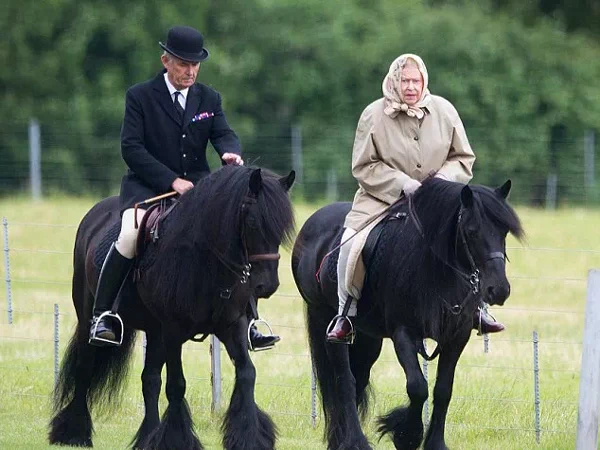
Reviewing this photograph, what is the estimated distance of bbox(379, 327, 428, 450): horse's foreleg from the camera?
783 cm

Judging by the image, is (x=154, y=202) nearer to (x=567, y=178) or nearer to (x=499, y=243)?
(x=499, y=243)

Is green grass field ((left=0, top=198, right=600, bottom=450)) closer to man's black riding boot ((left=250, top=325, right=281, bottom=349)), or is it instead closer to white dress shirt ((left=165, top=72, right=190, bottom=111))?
man's black riding boot ((left=250, top=325, right=281, bottom=349))

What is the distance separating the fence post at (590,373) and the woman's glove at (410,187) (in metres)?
1.23

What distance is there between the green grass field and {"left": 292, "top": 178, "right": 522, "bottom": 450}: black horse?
58 centimetres

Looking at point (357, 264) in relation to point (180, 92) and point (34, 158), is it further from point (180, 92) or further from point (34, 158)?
point (34, 158)

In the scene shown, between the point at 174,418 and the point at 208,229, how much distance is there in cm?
132

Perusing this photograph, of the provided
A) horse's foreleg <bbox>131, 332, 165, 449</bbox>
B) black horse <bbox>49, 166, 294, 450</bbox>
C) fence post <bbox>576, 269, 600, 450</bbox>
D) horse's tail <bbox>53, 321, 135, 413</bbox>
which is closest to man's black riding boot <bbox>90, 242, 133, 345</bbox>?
black horse <bbox>49, 166, 294, 450</bbox>

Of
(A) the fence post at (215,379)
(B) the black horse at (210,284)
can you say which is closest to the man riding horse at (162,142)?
(B) the black horse at (210,284)

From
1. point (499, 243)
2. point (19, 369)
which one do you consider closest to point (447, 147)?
point (499, 243)

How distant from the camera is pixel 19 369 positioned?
1226 cm

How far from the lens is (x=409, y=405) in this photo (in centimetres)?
821

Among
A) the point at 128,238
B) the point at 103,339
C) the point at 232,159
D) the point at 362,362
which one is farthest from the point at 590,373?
the point at 103,339

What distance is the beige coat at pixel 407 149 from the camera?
8.41 m

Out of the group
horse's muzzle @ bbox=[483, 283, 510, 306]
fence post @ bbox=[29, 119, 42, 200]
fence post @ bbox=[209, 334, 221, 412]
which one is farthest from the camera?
fence post @ bbox=[29, 119, 42, 200]
